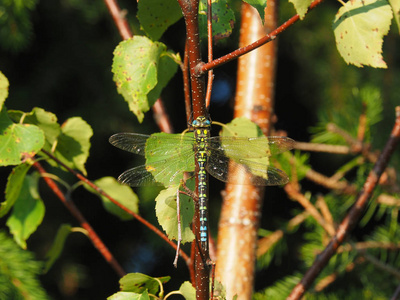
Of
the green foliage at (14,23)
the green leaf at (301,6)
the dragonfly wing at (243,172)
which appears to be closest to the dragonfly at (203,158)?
the dragonfly wing at (243,172)

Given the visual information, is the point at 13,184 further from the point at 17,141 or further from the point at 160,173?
the point at 160,173

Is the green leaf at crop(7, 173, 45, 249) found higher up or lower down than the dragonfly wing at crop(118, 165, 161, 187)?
lower down

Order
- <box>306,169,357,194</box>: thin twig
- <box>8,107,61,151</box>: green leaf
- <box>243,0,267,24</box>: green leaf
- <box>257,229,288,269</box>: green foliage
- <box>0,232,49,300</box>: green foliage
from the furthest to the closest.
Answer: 1. <box>257,229,288,269</box>: green foliage
2. <box>306,169,357,194</box>: thin twig
3. <box>0,232,49,300</box>: green foliage
4. <box>8,107,61,151</box>: green leaf
5. <box>243,0,267,24</box>: green leaf

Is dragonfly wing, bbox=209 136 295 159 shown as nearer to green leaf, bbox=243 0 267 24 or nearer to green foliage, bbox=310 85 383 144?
green leaf, bbox=243 0 267 24

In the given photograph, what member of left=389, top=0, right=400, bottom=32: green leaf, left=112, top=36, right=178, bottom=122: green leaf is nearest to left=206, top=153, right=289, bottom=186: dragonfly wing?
left=112, top=36, right=178, bottom=122: green leaf

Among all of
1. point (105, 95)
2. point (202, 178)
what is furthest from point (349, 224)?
point (105, 95)

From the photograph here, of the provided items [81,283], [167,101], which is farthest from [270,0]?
[81,283]
